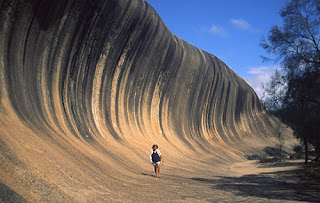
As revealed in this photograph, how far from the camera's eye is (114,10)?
17.5 metres

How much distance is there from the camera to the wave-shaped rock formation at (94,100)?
7719 millimetres

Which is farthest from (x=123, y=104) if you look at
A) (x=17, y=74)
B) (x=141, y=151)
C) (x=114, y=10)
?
(x=17, y=74)

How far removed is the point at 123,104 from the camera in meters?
19.6

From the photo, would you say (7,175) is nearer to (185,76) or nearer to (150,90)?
(150,90)

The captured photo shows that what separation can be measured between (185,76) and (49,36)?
53.4 feet

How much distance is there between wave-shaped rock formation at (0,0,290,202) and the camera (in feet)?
25.3

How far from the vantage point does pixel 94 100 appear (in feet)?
55.0

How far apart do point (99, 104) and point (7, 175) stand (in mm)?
11287

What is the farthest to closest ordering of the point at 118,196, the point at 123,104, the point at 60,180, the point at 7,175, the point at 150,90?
the point at 150,90
the point at 123,104
the point at 118,196
the point at 60,180
the point at 7,175

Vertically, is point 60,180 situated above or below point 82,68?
below

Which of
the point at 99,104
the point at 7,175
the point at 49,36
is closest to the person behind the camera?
the point at 7,175

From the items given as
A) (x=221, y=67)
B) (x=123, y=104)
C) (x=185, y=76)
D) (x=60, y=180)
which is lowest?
(x=60, y=180)

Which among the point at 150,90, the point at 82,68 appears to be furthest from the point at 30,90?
the point at 150,90

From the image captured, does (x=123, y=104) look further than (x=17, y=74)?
Yes
